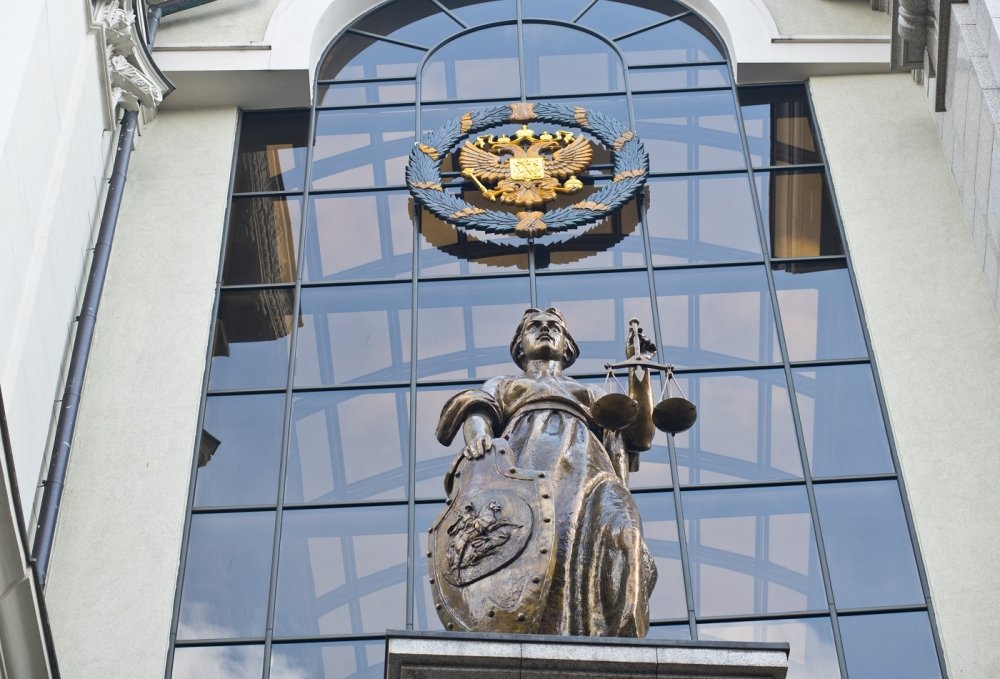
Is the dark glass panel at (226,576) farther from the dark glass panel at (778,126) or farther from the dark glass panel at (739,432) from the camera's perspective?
the dark glass panel at (778,126)

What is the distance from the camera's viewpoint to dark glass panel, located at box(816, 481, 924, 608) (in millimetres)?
15656

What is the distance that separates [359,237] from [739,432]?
475 cm

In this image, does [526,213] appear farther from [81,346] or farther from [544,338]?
[544,338]

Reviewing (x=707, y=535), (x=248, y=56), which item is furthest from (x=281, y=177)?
(x=707, y=535)

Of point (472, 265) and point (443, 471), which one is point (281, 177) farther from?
point (443, 471)

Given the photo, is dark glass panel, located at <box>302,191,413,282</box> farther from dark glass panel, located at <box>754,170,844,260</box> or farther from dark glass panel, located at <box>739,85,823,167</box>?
dark glass panel, located at <box>739,85,823,167</box>

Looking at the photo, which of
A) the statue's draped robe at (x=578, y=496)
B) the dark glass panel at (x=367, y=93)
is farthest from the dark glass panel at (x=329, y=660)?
the dark glass panel at (x=367, y=93)

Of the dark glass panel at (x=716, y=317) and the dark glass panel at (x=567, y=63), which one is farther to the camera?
the dark glass panel at (x=567, y=63)

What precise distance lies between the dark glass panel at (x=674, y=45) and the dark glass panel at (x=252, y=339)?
5.57 meters

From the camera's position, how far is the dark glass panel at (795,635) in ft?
50.0

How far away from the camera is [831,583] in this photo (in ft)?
51.7

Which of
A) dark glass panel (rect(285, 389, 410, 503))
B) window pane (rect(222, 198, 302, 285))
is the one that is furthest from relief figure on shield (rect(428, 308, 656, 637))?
window pane (rect(222, 198, 302, 285))

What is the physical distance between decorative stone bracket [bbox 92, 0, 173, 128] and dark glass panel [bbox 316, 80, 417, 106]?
81.0 inches

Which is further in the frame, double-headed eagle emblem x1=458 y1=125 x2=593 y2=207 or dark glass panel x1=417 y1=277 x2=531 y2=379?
double-headed eagle emblem x1=458 y1=125 x2=593 y2=207
